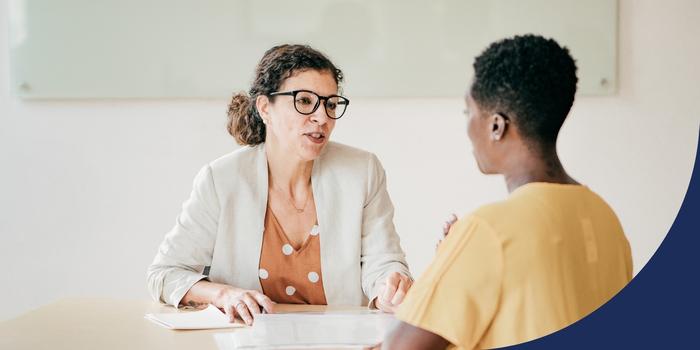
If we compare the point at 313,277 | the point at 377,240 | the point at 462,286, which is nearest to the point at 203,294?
the point at 313,277

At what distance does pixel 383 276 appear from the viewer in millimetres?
1326

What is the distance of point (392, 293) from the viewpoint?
3.87ft

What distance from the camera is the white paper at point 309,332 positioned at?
0.95 meters

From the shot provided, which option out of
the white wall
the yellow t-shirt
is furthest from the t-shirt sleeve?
the white wall

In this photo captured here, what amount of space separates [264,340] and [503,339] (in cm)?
39

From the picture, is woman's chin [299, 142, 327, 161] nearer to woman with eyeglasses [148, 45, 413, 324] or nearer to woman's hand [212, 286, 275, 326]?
woman with eyeglasses [148, 45, 413, 324]

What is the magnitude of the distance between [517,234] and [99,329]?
70cm

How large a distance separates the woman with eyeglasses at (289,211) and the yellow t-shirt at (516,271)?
24.7 inches

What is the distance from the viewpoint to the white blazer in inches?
53.0

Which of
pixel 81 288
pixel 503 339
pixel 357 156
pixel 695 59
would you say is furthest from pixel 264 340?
pixel 81 288

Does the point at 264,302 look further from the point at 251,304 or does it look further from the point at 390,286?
the point at 390,286

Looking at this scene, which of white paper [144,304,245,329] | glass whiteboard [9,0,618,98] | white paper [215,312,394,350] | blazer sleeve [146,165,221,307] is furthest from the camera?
glass whiteboard [9,0,618,98]

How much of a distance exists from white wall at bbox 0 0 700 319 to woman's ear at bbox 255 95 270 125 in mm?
634

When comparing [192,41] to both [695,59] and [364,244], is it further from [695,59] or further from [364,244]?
[695,59]
